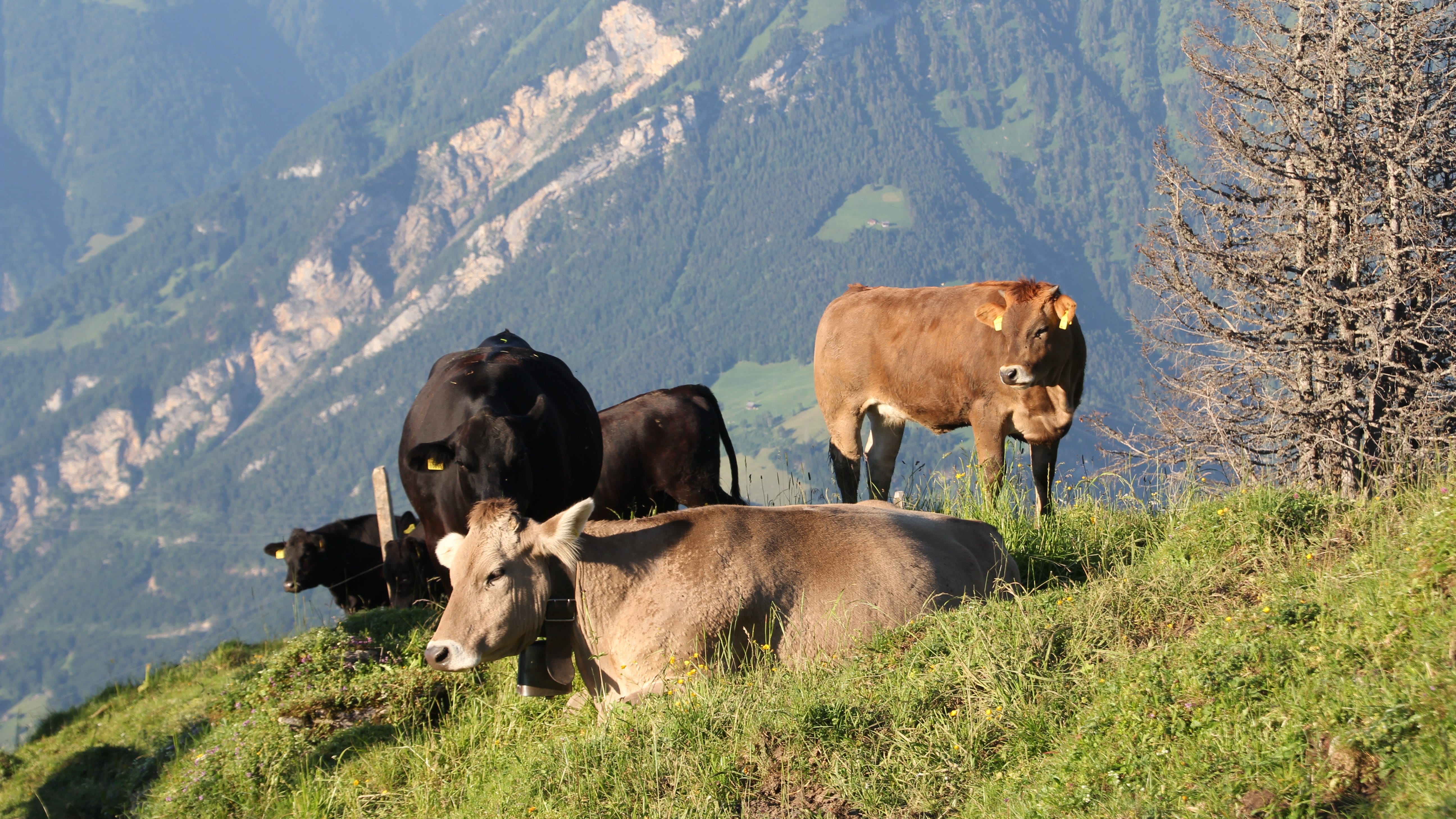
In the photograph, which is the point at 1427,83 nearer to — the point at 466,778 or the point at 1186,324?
the point at 1186,324

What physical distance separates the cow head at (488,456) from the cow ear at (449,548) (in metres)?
1.90

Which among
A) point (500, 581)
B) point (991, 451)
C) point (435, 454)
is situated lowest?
point (991, 451)

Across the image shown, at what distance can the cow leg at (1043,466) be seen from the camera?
1083 centimetres

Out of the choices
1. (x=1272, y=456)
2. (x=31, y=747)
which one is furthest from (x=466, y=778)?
(x=1272, y=456)

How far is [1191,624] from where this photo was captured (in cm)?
566

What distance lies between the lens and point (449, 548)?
22.5 ft

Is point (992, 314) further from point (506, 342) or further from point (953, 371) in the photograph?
point (506, 342)

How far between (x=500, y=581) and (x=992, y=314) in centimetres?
655

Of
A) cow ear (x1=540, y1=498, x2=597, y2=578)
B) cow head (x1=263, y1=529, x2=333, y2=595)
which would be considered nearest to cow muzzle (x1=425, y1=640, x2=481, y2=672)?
cow ear (x1=540, y1=498, x2=597, y2=578)

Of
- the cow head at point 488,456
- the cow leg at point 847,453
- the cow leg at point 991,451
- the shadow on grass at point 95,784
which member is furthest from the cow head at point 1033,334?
the shadow on grass at point 95,784

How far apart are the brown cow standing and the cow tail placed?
1261 millimetres

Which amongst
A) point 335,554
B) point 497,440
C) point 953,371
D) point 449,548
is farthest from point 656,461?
point 335,554

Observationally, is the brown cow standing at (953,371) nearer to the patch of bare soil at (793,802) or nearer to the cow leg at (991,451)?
the cow leg at (991,451)

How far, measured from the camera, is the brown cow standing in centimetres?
1081
